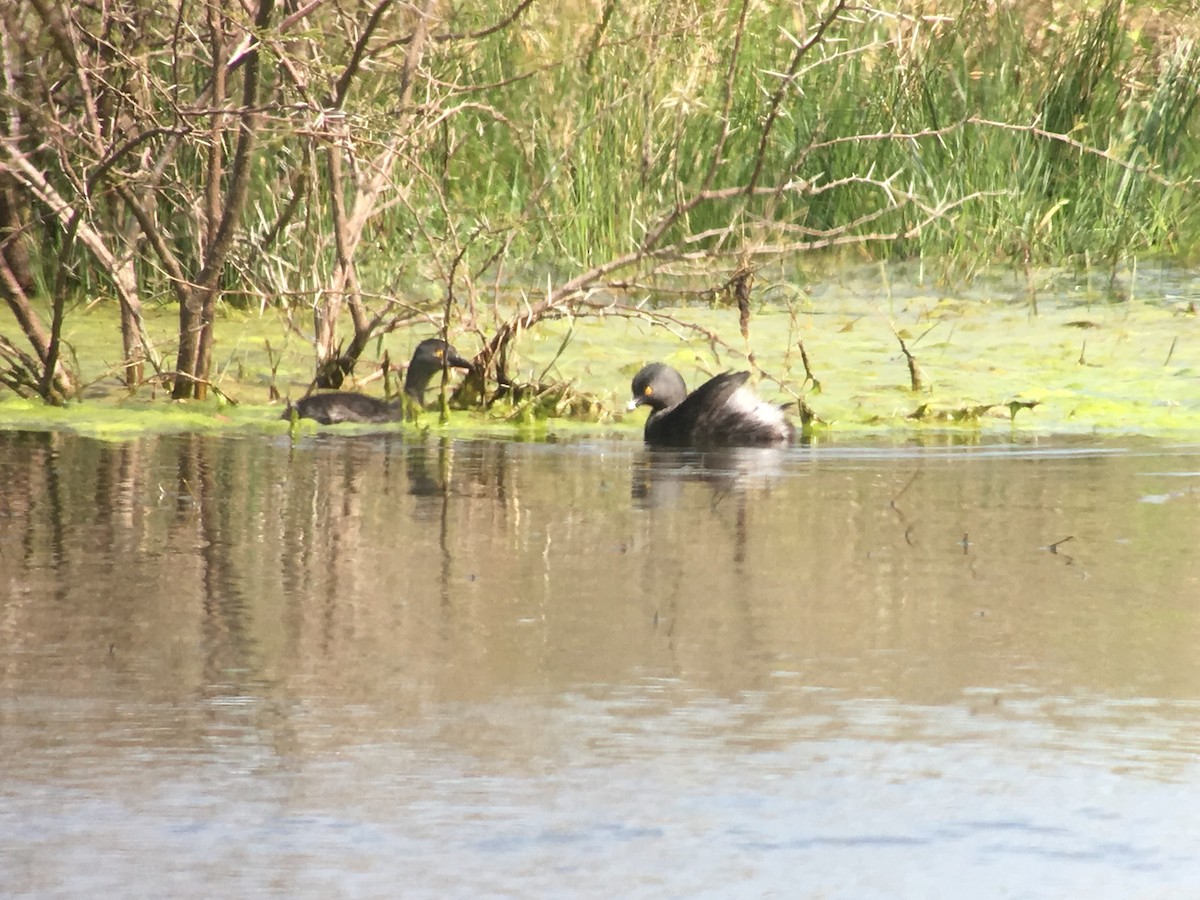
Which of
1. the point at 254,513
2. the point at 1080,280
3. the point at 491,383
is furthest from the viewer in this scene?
the point at 1080,280

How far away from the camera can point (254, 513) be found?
639cm

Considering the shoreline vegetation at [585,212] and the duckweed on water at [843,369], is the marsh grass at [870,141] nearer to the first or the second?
the shoreline vegetation at [585,212]

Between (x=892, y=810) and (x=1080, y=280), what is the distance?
9.25 m

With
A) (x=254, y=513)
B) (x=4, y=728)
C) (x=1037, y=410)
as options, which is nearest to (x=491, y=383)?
(x=1037, y=410)

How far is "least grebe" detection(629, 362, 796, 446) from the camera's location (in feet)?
28.1

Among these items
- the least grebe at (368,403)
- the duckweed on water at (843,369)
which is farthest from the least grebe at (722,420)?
the least grebe at (368,403)

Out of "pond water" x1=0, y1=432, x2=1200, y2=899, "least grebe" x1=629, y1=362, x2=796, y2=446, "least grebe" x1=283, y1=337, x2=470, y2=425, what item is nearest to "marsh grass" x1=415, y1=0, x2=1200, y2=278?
"least grebe" x1=283, y1=337, x2=470, y2=425

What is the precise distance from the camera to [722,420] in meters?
8.73

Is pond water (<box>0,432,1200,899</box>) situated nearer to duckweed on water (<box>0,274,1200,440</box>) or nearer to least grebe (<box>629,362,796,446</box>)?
least grebe (<box>629,362,796,446</box>)

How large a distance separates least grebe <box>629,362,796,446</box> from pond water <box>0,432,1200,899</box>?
1.59 metres

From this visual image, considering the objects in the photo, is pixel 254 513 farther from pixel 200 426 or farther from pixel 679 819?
pixel 679 819

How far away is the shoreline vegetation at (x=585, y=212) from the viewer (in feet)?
29.3

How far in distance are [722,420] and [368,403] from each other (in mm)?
1496

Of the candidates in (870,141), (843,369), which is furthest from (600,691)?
(870,141)
